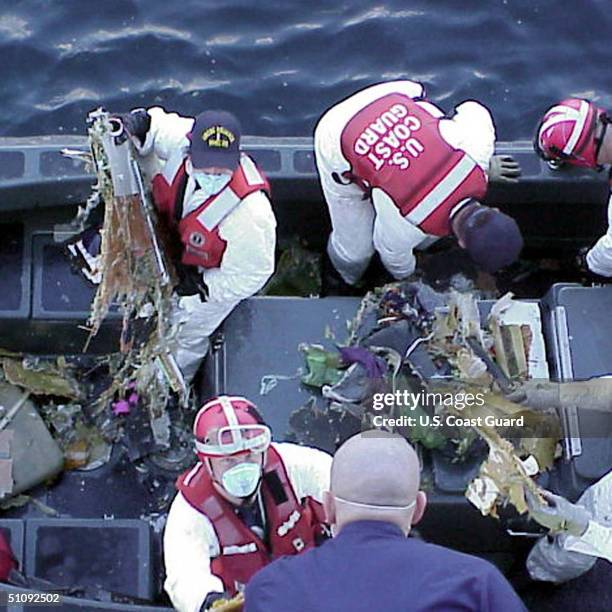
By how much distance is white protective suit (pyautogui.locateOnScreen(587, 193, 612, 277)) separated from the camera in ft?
14.0

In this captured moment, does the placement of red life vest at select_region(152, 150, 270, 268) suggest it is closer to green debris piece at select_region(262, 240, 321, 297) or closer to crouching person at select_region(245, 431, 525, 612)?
green debris piece at select_region(262, 240, 321, 297)

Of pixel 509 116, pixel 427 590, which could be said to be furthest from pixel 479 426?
pixel 509 116

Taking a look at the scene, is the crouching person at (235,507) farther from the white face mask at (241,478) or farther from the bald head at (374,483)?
the bald head at (374,483)

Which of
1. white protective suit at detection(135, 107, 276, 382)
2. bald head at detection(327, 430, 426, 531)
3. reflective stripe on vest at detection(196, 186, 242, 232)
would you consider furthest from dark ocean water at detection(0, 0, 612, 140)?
bald head at detection(327, 430, 426, 531)

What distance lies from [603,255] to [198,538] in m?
2.05

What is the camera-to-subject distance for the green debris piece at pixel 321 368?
3.93 metres

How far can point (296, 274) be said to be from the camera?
186 inches

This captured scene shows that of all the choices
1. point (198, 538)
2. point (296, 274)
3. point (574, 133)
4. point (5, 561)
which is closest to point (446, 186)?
point (574, 133)

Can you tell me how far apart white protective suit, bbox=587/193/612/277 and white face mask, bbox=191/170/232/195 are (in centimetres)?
154

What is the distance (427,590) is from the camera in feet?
A: 6.93

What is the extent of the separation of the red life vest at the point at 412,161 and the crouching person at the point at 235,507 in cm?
106

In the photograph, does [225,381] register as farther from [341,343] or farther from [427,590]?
[427,590]

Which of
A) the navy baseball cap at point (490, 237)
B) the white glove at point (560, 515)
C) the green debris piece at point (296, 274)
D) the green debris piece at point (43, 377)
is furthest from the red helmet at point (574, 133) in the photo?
the green debris piece at point (43, 377)

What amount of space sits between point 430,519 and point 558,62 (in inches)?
127
